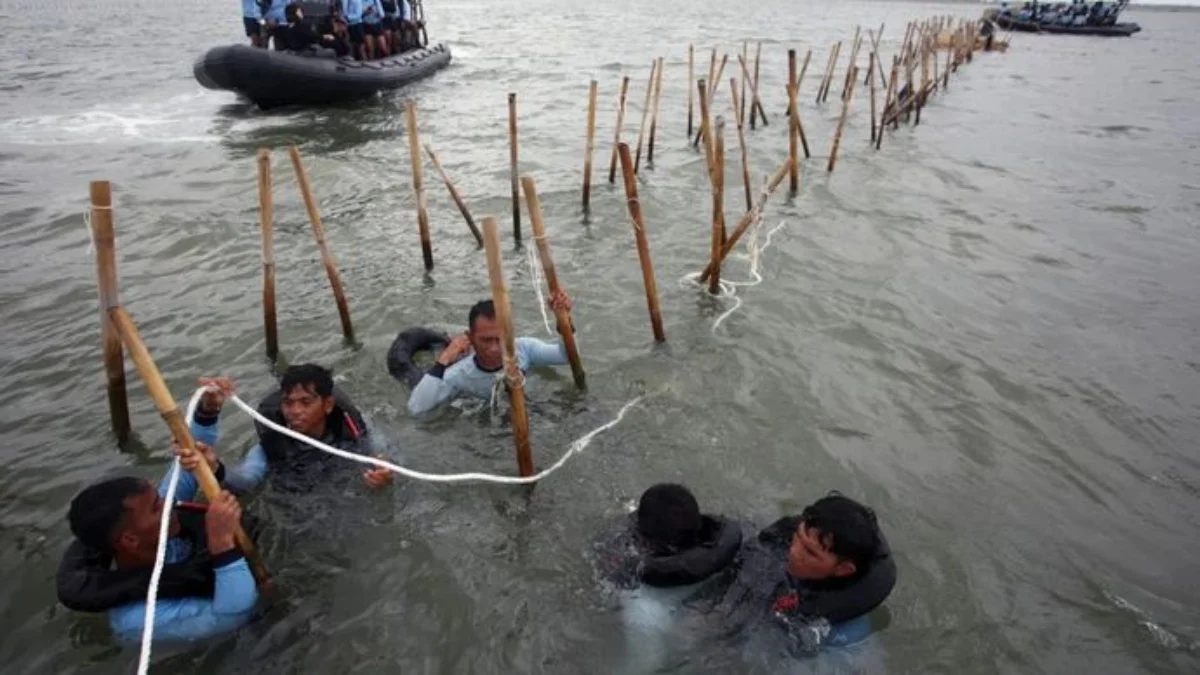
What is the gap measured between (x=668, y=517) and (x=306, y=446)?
293cm

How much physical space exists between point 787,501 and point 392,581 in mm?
3113

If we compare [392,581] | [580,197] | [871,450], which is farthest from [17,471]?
[580,197]

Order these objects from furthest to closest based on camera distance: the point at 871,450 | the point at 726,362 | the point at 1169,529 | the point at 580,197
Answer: the point at 580,197 → the point at 726,362 → the point at 871,450 → the point at 1169,529

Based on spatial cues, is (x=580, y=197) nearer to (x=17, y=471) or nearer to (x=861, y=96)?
(x=17, y=471)

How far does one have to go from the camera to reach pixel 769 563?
4316 mm

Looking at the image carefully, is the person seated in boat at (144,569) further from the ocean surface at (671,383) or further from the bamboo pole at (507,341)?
the bamboo pole at (507,341)

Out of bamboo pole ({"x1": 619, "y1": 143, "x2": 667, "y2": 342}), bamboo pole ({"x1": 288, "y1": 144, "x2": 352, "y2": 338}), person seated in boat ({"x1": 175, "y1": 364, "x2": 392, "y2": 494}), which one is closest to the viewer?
person seated in boat ({"x1": 175, "y1": 364, "x2": 392, "y2": 494})

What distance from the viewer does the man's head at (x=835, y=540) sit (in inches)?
142

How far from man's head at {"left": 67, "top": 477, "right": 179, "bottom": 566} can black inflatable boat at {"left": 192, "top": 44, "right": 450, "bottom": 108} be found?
17.1m

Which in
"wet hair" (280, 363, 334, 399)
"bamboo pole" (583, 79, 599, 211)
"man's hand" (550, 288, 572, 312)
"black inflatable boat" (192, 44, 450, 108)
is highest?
"black inflatable boat" (192, 44, 450, 108)

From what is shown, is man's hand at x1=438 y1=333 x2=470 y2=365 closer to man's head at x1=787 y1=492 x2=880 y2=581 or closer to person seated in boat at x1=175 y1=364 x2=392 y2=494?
person seated in boat at x1=175 y1=364 x2=392 y2=494

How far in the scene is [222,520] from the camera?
3.54 meters

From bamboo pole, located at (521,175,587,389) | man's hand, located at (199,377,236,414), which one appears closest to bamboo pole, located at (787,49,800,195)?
bamboo pole, located at (521,175,587,389)

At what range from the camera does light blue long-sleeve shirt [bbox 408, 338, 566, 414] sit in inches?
243
